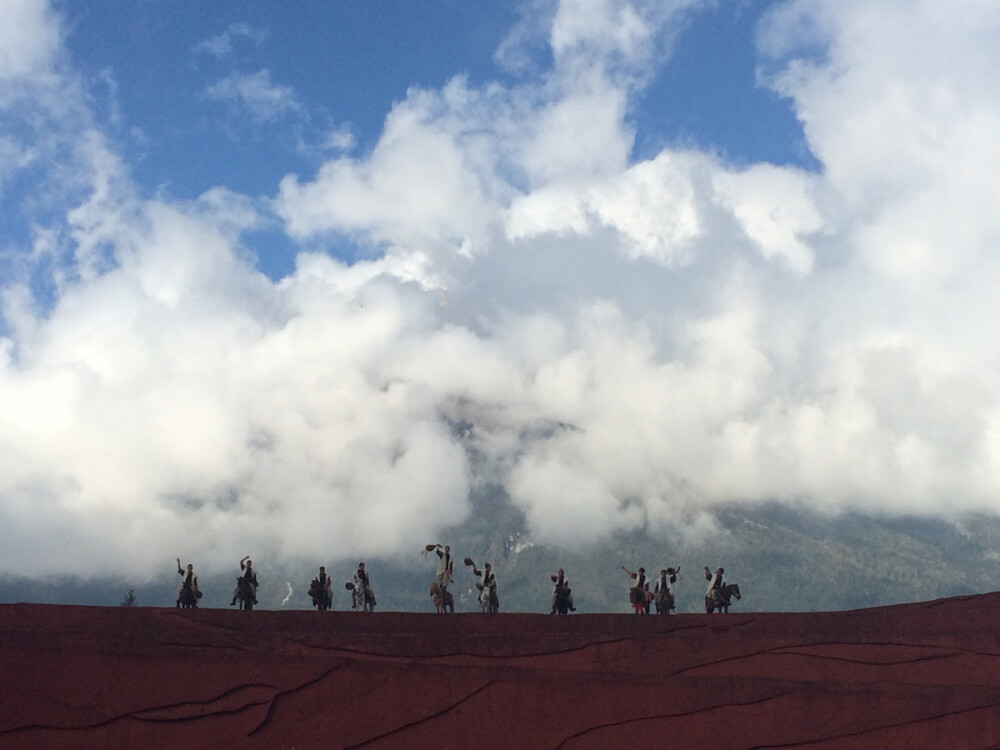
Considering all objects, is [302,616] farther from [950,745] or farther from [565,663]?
[950,745]

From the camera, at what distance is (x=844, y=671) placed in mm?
14812

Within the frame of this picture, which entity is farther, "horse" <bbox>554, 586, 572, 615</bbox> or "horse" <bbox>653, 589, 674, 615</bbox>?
"horse" <bbox>653, 589, 674, 615</bbox>

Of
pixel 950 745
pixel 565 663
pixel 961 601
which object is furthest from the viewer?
pixel 961 601

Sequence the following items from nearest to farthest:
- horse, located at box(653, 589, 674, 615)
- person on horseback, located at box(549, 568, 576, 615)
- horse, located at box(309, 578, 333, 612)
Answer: person on horseback, located at box(549, 568, 576, 615)
horse, located at box(653, 589, 674, 615)
horse, located at box(309, 578, 333, 612)

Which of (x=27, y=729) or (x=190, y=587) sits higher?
(x=190, y=587)

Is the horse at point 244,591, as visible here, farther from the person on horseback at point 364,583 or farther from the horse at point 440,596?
the horse at point 440,596

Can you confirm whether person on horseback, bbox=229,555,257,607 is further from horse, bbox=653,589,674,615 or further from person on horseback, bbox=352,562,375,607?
horse, bbox=653,589,674,615

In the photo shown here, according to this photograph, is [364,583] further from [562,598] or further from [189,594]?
[562,598]

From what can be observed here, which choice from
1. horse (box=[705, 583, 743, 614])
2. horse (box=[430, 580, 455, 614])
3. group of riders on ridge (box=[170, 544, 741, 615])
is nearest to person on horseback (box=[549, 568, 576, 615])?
group of riders on ridge (box=[170, 544, 741, 615])

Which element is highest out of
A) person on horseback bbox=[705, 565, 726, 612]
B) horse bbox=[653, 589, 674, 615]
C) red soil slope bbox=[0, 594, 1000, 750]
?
person on horseback bbox=[705, 565, 726, 612]

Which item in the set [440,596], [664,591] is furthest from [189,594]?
[664,591]

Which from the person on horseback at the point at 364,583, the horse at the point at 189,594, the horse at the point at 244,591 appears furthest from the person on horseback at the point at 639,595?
the horse at the point at 189,594

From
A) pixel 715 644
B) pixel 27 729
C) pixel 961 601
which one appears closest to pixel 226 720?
pixel 27 729

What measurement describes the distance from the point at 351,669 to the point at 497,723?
71.2 inches
